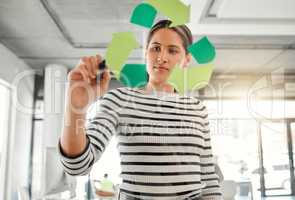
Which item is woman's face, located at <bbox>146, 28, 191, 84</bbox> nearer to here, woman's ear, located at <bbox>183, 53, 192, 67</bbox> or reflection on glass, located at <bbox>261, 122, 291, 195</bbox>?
woman's ear, located at <bbox>183, 53, 192, 67</bbox>

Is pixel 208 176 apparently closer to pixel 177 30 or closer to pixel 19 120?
pixel 177 30

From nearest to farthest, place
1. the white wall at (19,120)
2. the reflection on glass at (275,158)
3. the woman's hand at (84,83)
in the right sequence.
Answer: the woman's hand at (84,83) < the white wall at (19,120) < the reflection on glass at (275,158)

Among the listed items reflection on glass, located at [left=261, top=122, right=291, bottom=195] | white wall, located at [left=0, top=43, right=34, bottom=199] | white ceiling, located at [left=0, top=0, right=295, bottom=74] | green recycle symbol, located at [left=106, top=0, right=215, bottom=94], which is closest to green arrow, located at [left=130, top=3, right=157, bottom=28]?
green recycle symbol, located at [left=106, top=0, right=215, bottom=94]

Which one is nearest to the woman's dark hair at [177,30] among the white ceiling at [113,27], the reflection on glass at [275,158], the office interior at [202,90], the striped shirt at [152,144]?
the striped shirt at [152,144]

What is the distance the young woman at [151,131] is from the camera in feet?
1.22

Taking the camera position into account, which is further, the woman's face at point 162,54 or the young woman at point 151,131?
the woman's face at point 162,54

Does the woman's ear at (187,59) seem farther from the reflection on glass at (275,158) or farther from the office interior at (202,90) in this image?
the reflection on glass at (275,158)

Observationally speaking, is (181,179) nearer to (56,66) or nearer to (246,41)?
(246,41)

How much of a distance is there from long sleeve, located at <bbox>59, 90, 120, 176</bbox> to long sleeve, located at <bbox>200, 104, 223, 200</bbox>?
0.14 metres

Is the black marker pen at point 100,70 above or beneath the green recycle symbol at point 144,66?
beneath

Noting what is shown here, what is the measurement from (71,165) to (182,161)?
0.51ft

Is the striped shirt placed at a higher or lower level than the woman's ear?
lower

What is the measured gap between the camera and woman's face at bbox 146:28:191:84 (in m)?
0.52

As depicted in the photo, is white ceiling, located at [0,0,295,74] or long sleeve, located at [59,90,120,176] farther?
white ceiling, located at [0,0,295,74]
